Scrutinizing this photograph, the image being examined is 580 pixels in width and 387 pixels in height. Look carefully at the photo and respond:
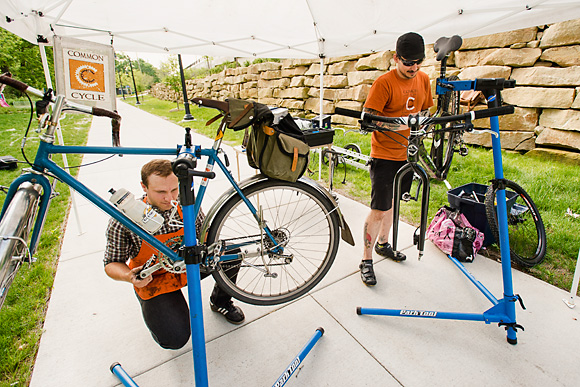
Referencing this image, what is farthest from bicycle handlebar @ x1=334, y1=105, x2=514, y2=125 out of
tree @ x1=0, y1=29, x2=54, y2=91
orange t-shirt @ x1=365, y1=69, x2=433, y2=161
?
tree @ x1=0, y1=29, x2=54, y2=91

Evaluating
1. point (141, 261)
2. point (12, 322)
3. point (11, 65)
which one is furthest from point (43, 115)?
point (11, 65)

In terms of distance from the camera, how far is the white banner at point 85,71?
2303 mm

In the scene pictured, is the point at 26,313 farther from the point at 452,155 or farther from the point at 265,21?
the point at 265,21

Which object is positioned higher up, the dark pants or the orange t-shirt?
the orange t-shirt

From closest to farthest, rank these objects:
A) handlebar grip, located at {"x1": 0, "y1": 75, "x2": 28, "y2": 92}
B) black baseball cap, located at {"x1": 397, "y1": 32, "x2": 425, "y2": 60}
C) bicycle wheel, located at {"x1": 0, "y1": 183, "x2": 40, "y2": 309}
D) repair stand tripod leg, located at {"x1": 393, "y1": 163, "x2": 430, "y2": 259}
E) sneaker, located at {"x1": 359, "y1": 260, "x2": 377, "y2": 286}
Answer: bicycle wheel, located at {"x1": 0, "y1": 183, "x2": 40, "y2": 309}
handlebar grip, located at {"x1": 0, "y1": 75, "x2": 28, "y2": 92}
black baseball cap, located at {"x1": 397, "y1": 32, "x2": 425, "y2": 60}
repair stand tripod leg, located at {"x1": 393, "y1": 163, "x2": 430, "y2": 259}
sneaker, located at {"x1": 359, "y1": 260, "x2": 377, "y2": 286}

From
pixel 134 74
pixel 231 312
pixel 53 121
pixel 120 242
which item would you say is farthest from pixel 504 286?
pixel 134 74

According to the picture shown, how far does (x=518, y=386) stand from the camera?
150 centimetres

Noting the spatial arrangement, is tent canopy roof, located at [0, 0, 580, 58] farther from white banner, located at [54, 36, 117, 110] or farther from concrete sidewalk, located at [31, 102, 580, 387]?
concrete sidewalk, located at [31, 102, 580, 387]

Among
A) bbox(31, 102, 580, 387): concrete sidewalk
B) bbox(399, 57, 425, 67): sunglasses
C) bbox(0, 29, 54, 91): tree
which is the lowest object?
bbox(31, 102, 580, 387): concrete sidewalk

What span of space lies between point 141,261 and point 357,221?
7.56 ft

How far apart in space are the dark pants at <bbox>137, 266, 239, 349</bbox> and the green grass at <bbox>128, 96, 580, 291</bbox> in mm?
2548

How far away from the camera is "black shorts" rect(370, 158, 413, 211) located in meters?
2.17

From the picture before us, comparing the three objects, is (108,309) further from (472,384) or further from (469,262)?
(469,262)

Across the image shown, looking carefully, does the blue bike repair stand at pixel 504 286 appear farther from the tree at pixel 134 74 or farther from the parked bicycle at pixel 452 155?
the tree at pixel 134 74
